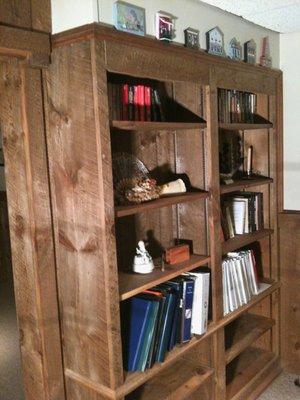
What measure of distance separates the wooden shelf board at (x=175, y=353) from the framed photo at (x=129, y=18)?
51.9 inches

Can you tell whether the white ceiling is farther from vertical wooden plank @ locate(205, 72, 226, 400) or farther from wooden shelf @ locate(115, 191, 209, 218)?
wooden shelf @ locate(115, 191, 209, 218)

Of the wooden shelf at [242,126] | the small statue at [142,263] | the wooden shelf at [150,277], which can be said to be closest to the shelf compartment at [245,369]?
the wooden shelf at [150,277]

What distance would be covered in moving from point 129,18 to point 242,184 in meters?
1.08

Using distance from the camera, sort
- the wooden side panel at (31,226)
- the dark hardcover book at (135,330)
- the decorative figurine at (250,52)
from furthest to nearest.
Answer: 1. the decorative figurine at (250,52)
2. the dark hardcover book at (135,330)
3. the wooden side panel at (31,226)

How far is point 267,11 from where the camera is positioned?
6.58 feet

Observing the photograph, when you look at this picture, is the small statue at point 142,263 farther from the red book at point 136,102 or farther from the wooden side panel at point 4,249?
the wooden side panel at point 4,249

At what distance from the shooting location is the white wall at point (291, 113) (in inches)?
96.6

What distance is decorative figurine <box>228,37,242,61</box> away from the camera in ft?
6.81

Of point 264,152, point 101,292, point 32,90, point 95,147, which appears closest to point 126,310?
point 101,292

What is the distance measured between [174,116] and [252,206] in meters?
0.80

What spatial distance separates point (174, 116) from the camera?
6.63ft

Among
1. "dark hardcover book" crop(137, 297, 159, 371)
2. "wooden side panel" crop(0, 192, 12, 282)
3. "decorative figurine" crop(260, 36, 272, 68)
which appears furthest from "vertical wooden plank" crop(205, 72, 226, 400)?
"wooden side panel" crop(0, 192, 12, 282)

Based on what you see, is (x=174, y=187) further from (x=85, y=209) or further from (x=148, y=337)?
(x=148, y=337)

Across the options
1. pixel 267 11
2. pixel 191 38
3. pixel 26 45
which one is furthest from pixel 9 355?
pixel 267 11
